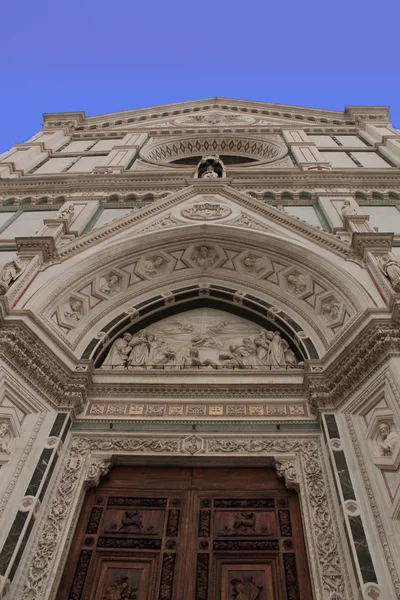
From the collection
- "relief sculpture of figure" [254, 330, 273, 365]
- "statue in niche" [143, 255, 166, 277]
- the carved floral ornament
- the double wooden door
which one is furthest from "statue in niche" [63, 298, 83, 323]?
"relief sculpture of figure" [254, 330, 273, 365]

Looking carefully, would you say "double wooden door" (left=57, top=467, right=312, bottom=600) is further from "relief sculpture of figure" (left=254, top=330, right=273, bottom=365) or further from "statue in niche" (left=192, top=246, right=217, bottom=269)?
"statue in niche" (left=192, top=246, right=217, bottom=269)

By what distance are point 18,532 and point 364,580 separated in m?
3.76

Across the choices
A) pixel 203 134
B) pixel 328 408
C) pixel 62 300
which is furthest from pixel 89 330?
pixel 203 134

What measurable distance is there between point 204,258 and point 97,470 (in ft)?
17.9

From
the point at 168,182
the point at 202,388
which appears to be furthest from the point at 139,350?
the point at 168,182

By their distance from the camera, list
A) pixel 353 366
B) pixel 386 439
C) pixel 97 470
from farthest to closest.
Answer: pixel 353 366
pixel 97 470
pixel 386 439

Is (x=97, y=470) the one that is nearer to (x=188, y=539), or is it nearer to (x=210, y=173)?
(x=188, y=539)

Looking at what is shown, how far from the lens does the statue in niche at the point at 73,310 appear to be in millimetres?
8656

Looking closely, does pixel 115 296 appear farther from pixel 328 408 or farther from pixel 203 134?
pixel 203 134

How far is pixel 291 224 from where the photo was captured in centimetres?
1036

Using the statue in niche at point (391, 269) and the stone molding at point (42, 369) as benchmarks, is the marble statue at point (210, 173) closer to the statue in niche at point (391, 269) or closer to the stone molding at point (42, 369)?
the statue in niche at point (391, 269)

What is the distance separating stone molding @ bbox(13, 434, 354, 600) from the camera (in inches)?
207

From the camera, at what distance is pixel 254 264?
10.2m

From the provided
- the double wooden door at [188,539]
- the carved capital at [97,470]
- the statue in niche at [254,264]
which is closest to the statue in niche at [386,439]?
the double wooden door at [188,539]
